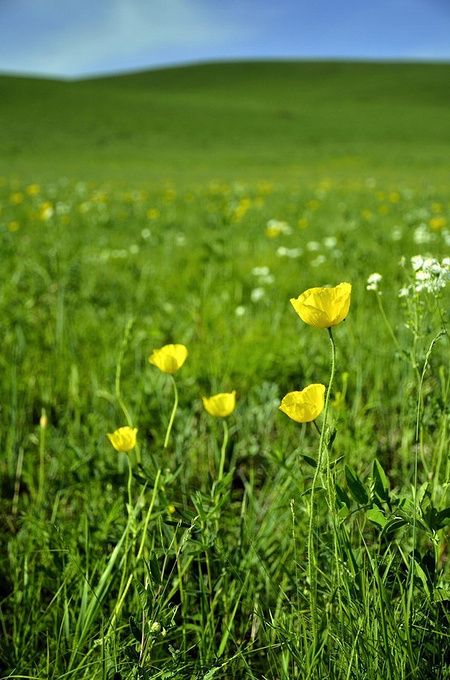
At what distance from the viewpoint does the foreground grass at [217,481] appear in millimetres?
937

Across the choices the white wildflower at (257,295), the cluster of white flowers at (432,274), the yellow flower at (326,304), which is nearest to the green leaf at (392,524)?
the yellow flower at (326,304)

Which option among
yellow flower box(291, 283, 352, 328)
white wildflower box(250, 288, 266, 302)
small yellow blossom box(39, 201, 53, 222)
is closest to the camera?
yellow flower box(291, 283, 352, 328)

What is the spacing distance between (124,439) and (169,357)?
197 millimetres

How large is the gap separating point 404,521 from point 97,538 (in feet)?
2.43

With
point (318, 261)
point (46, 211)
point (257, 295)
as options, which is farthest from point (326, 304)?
point (46, 211)

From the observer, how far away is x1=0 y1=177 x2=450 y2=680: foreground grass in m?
0.94

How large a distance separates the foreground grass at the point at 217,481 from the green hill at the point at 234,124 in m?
14.3

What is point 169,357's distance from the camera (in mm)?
1196

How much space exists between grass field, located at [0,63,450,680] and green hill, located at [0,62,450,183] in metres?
13.6

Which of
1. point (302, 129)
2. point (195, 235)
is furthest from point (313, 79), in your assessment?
point (195, 235)

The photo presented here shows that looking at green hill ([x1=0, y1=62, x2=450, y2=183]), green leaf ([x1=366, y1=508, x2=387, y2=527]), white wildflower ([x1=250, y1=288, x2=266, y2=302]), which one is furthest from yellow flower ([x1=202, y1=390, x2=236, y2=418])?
green hill ([x1=0, y1=62, x2=450, y2=183])

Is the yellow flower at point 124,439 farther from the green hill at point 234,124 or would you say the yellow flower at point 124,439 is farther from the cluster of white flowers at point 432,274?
the green hill at point 234,124

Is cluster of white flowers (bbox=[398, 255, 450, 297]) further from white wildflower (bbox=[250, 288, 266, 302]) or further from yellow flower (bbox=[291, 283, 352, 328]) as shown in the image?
white wildflower (bbox=[250, 288, 266, 302])

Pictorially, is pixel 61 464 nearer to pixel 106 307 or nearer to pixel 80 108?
pixel 106 307
